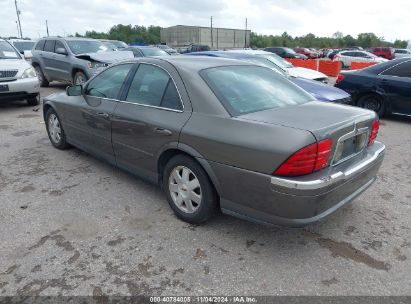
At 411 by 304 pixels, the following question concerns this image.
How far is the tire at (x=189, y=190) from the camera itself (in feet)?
10.2

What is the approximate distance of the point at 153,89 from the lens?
144 inches

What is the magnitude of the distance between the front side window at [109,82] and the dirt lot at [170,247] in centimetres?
109

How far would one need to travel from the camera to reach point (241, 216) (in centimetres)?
291

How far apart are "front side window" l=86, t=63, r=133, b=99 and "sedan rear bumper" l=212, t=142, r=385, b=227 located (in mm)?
1832

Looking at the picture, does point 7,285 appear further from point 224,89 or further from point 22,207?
point 224,89

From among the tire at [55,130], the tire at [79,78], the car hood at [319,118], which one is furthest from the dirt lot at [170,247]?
the tire at [79,78]

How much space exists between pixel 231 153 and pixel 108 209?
64.4 inches

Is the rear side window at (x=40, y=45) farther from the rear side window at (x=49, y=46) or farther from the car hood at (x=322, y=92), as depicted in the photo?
the car hood at (x=322, y=92)

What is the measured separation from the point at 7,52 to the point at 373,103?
30.0 feet

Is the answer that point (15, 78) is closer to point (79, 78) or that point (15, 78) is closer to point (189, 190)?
point (79, 78)

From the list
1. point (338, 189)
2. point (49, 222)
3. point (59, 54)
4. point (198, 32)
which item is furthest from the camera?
point (198, 32)

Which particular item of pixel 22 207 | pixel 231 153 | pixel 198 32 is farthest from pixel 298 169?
pixel 198 32

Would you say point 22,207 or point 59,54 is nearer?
point 22,207

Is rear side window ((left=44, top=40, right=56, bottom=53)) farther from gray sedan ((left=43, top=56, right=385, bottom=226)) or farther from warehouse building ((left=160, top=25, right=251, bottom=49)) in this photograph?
warehouse building ((left=160, top=25, right=251, bottom=49))
